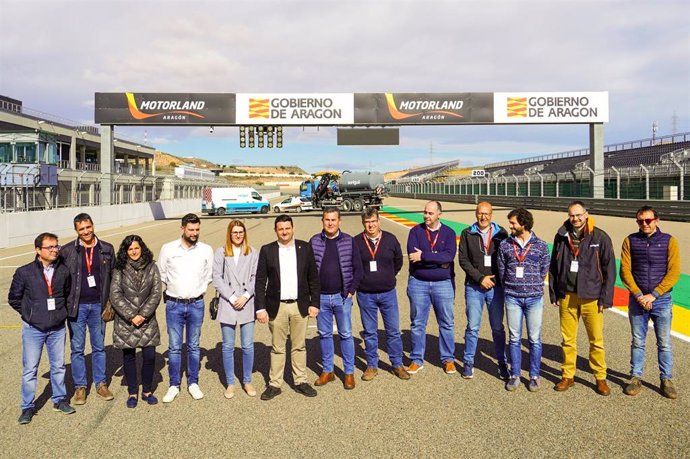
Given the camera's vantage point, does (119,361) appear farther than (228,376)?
Yes

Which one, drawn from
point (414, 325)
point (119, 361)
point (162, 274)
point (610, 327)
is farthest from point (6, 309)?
point (610, 327)

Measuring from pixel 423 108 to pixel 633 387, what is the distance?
26.8 meters

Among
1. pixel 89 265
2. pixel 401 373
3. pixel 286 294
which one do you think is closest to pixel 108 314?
pixel 89 265

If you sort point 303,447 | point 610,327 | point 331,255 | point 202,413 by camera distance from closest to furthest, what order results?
point 303,447 → point 202,413 → point 331,255 → point 610,327

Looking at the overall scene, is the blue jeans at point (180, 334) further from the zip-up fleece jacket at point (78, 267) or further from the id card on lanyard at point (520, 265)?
the id card on lanyard at point (520, 265)

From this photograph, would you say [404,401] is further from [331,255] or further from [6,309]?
[6,309]

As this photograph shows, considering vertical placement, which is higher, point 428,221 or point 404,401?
point 428,221

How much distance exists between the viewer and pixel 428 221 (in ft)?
18.4

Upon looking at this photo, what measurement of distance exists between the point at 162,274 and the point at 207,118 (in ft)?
86.4

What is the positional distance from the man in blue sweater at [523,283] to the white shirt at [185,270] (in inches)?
112

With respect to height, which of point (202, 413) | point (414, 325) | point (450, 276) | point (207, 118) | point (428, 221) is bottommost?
point (202, 413)

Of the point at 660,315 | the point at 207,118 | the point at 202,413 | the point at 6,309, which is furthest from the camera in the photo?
the point at 207,118

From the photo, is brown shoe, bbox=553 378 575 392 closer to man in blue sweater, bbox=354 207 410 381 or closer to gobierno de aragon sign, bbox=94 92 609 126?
man in blue sweater, bbox=354 207 410 381

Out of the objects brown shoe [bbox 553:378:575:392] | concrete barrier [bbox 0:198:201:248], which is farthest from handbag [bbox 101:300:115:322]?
concrete barrier [bbox 0:198:201:248]
